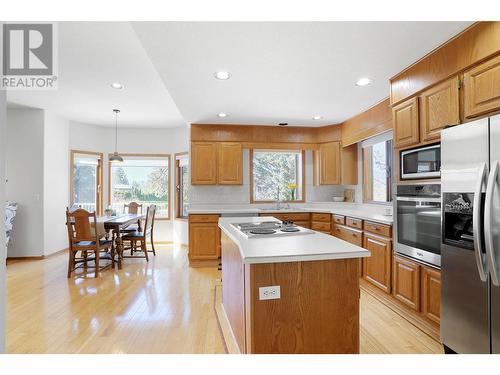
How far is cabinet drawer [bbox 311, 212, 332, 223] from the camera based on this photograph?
14.3ft

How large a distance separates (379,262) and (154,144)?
5.18 m

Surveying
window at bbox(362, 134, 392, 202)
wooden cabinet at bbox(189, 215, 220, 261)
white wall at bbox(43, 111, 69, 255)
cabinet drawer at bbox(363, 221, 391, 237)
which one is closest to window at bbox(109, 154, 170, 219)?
white wall at bbox(43, 111, 69, 255)

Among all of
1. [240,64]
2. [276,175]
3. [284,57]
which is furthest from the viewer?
[276,175]

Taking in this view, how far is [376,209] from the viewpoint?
164 inches

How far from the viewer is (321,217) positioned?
4426mm

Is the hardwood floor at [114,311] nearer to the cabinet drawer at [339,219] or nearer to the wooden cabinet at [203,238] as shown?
the wooden cabinet at [203,238]

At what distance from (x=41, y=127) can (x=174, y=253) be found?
327 cm

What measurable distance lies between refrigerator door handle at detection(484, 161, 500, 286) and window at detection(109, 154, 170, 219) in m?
5.67

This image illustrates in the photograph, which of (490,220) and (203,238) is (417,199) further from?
(203,238)

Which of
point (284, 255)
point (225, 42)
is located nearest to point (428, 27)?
point (225, 42)

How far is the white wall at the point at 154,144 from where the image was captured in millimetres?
6043

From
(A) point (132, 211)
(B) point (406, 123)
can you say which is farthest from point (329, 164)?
(A) point (132, 211)

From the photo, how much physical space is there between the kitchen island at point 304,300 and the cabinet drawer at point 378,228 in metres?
1.61
